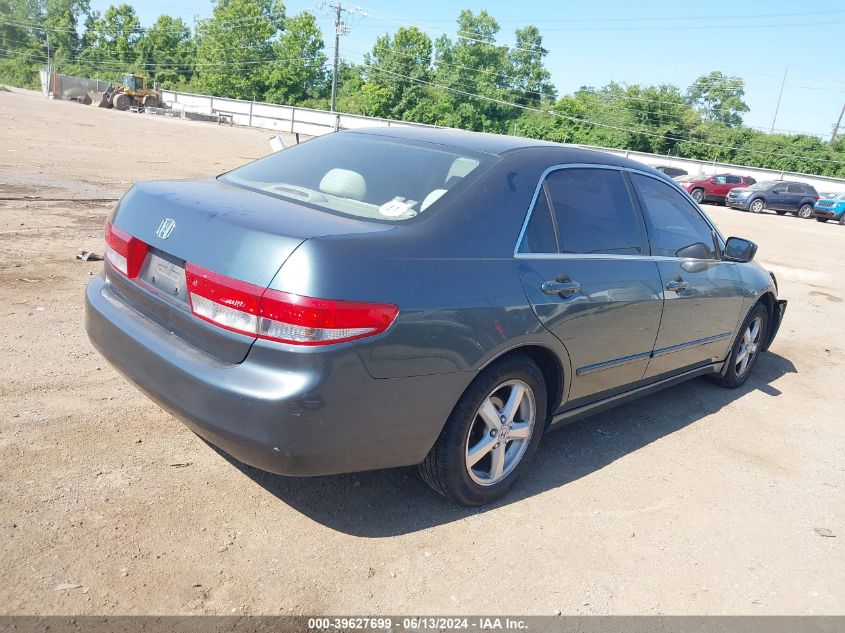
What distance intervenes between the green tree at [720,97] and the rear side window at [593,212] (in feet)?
328

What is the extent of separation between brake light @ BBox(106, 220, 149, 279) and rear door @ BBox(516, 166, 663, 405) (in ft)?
5.51

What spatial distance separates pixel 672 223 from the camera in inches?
173

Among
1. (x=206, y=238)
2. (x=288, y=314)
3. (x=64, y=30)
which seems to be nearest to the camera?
(x=288, y=314)

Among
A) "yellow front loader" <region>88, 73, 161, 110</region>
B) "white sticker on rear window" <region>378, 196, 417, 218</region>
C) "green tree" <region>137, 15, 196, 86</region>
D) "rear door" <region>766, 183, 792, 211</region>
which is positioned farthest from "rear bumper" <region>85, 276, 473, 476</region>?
"green tree" <region>137, 15, 196, 86</region>

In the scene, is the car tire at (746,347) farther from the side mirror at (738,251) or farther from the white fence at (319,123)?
the white fence at (319,123)

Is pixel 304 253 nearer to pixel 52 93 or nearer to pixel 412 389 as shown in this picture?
→ pixel 412 389

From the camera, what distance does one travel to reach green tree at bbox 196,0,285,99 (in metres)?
77.3

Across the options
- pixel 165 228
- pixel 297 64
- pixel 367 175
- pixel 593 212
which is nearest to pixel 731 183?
pixel 593 212

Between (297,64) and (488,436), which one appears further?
(297,64)

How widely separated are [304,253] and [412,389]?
677 mm

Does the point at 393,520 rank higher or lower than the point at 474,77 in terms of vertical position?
lower

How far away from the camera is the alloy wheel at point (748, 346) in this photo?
17.9 feet

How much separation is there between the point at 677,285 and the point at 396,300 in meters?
2.31

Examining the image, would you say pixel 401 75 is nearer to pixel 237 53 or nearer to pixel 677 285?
pixel 237 53
